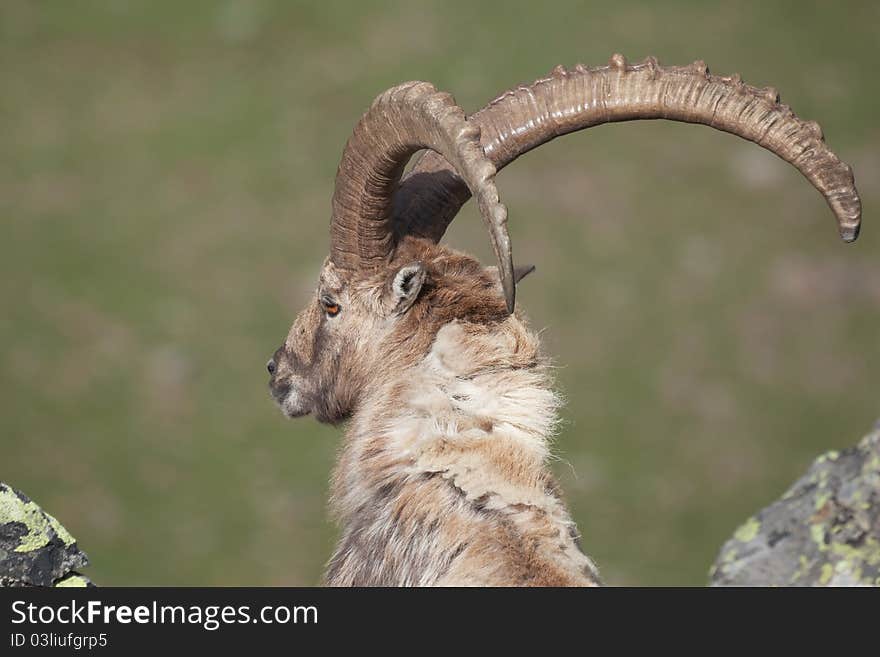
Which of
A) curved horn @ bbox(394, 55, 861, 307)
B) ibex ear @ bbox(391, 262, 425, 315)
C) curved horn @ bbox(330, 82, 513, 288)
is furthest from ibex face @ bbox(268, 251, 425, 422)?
curved horn @ bbox(394, 55, 861, 307)

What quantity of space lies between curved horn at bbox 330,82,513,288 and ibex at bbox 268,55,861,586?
1 cm

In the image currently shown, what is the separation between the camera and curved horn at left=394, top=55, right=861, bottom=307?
7996mm

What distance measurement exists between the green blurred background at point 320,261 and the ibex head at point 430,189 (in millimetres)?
19233

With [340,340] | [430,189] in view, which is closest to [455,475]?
[340,340]

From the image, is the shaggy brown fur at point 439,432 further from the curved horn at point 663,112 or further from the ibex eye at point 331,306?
the curved horn at point 663,112

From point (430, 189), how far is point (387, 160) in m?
0.75

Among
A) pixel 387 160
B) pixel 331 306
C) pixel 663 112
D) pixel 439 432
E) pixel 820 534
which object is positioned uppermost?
pixel 387 160

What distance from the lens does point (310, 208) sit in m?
35.1

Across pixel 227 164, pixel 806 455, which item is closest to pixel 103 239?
pixel 227 164

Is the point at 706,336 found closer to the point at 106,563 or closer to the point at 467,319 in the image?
the point at 106,563

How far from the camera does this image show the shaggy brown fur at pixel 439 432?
7863mm

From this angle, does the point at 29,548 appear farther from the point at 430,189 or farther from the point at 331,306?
the point at 430,189

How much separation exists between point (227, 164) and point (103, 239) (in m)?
4.02

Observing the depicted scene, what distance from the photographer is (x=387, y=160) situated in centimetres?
857
